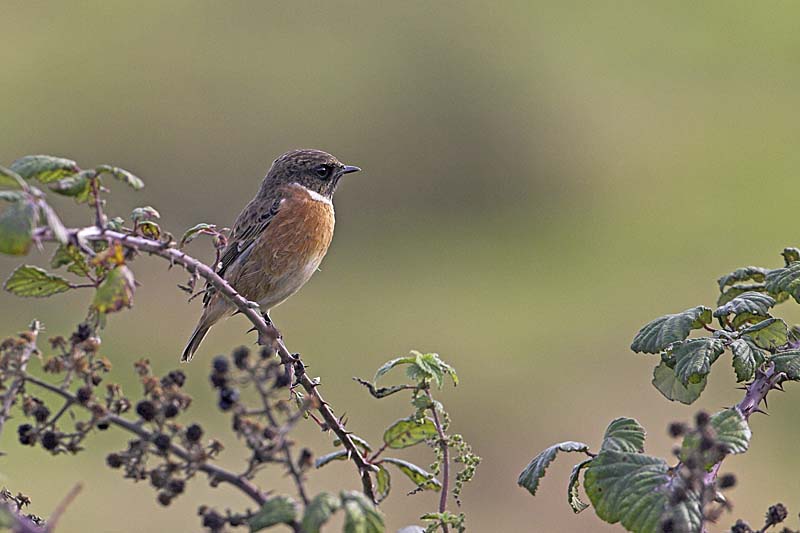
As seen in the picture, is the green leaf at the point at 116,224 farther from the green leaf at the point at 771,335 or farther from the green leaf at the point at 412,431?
the green leaf at the point at 771,335

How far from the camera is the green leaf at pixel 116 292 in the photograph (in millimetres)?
2275

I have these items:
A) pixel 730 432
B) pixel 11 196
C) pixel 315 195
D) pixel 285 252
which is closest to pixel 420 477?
pixel 730 432

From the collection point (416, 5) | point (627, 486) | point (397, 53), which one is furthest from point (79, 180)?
point (416, 5)

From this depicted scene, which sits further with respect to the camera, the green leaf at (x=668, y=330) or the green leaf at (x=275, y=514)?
the green leaf at (x=668, y=330)

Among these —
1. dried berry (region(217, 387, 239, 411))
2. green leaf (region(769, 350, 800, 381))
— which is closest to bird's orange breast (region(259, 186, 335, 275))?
green leaf (region(769, 350, 800, 381))

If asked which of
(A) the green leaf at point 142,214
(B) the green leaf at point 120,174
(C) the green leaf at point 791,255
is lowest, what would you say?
(B) the green leaf at point 120,174

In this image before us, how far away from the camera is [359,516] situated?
1.94 m

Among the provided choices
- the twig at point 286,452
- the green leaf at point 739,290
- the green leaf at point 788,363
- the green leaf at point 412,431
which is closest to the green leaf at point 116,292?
the twig at point 286,452

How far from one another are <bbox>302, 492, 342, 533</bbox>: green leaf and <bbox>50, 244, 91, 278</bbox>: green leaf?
35.4 inches

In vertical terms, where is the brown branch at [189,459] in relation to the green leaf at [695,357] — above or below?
below

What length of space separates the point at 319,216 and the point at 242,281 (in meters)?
0.65

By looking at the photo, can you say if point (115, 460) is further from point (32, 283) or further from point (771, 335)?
point (771, 335)

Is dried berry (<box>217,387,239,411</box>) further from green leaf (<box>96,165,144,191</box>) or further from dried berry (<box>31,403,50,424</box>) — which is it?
green leaf (<box>96,165,144,191</box>)

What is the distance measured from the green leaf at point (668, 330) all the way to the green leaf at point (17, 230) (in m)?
1.70
